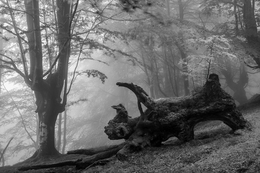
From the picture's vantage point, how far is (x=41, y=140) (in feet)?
25.8

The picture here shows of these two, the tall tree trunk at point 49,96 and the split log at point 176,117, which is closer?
the split log at point 176,117

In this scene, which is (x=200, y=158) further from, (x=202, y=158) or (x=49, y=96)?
(x=49, y=96)

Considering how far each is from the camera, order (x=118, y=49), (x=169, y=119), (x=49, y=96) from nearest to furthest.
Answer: (x=169, y=119)
(x=49, y=96)
(x=118, y=49)

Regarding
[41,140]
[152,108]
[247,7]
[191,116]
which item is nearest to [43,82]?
[41,140]

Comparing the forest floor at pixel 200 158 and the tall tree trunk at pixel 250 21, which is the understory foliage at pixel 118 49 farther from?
the forest floor at pixel 200 158

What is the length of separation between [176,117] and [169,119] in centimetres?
17

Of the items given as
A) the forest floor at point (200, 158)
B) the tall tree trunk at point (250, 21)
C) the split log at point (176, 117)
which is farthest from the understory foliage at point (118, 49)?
the forest floor at point (200, 158)

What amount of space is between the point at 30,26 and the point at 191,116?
26.0 feet

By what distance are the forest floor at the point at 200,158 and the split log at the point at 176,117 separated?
0.86ft

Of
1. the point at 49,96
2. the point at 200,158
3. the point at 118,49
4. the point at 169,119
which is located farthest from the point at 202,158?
the point at 118,49

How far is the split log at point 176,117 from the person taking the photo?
453 centimetres

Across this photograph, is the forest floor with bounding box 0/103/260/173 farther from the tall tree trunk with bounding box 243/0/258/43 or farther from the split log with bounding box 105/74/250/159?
the tall tree trunk with bounding box 243/0/258/43

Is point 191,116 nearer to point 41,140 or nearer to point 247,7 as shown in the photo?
point 41,140

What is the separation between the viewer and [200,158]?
3.37 m
